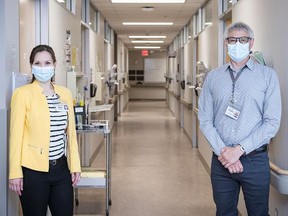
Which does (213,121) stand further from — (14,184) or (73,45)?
(73,45)

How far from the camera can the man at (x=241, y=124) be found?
8.51 ft

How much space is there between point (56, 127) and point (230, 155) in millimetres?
1099

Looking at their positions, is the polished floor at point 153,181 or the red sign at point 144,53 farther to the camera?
the red sign at point 144,53

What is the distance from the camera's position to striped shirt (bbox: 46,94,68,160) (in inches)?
106

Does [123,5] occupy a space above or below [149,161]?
above

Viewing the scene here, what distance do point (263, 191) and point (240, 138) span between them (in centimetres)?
37

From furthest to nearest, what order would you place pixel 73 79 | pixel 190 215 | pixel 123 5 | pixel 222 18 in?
pixel 123 5 → pixel 222 18 → pixel 73 79 → pixel 190 215

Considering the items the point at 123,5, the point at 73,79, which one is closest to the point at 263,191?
the point at 73,79

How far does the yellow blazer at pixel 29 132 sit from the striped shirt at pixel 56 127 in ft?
0.12

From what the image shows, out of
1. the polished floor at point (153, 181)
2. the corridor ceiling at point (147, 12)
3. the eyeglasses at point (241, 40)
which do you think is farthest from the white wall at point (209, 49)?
the eyeglasses at point (241, 40)

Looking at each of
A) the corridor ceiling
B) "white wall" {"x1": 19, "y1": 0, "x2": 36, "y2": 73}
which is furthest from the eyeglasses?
the corridor ceiling

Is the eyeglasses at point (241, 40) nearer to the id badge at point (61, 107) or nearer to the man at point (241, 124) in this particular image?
the man at point (241, 124)

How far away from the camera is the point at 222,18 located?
5613mm

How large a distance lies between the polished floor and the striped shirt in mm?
2076
